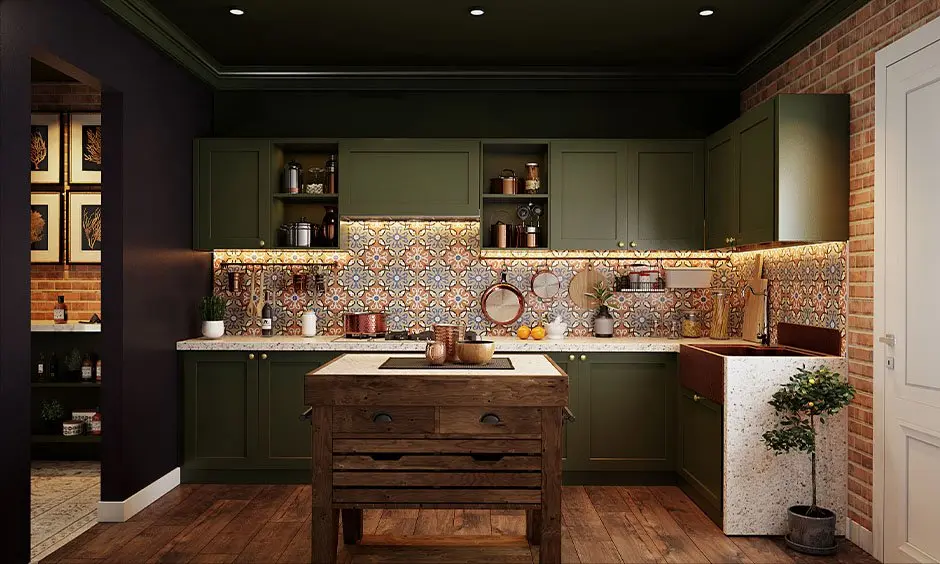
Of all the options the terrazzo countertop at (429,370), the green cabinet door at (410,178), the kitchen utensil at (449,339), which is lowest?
the terrazzo countertop at (429,370)

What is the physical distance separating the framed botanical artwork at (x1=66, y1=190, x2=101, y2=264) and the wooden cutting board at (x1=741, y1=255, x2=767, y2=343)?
492 centimetres

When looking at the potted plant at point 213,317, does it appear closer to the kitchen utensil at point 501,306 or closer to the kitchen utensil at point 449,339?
the kitchen utensil at point 501,306

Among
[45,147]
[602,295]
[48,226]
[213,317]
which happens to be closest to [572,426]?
[602,295]

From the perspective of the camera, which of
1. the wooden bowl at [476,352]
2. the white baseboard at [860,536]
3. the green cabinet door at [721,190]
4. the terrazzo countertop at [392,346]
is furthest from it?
the terrazzo countertop at [392,346]

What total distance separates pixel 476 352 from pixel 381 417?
1.78ft

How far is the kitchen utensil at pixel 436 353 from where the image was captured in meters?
3.38

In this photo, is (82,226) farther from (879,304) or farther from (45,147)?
(879,304)

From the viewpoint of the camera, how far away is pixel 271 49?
5.01 m

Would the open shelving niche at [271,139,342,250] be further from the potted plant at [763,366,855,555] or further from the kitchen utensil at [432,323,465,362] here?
the potted plant at [763,366,855,555]

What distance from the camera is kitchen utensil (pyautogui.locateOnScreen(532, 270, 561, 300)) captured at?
18.3 feet

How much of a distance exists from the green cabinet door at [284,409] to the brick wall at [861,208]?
3221 millimetres

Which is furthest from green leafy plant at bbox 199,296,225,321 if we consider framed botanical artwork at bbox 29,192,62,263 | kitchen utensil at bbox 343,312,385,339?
framed botanical artwork at bbox 29,192,62,263

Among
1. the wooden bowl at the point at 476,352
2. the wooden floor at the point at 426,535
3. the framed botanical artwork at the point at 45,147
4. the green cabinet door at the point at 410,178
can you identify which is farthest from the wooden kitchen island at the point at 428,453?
the framed botanical artwork at the point at 45,147

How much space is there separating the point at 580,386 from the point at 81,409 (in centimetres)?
382
